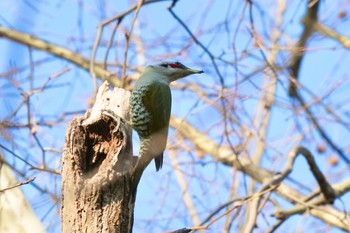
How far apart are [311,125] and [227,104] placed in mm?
1058

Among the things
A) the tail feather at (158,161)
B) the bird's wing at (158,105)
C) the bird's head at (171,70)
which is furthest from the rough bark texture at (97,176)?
the bird's head at (171,70)

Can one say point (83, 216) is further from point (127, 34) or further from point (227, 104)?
point (227, 104)

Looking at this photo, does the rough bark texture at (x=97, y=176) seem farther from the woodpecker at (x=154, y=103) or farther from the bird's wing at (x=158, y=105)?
the bird's wing at (x=158, y=105)

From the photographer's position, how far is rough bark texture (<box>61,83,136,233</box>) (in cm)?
304

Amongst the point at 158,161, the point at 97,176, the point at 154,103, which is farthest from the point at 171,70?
the point at 97,176

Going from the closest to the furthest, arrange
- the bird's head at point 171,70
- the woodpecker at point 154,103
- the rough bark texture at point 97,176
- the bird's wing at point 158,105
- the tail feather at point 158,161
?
1. the rough bark texture at point 97,176
2. the tail feather at point 158,161
3. the woodpecker at point 154,103
4. the bird's wing at point 158,105
5. the bird's head at point 171,70

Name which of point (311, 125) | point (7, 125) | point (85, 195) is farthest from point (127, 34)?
point (311, 125)

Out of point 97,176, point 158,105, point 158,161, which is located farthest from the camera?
point 158,105

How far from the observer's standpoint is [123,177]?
10.3 ft

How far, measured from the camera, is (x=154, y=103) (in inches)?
176

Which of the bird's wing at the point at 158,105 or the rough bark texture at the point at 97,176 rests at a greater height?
the bird's wing at the point at 158,105

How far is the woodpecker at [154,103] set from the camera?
4277 millimetres

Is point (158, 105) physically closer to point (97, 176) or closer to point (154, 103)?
point (154, 103)

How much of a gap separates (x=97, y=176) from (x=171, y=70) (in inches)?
69.8
